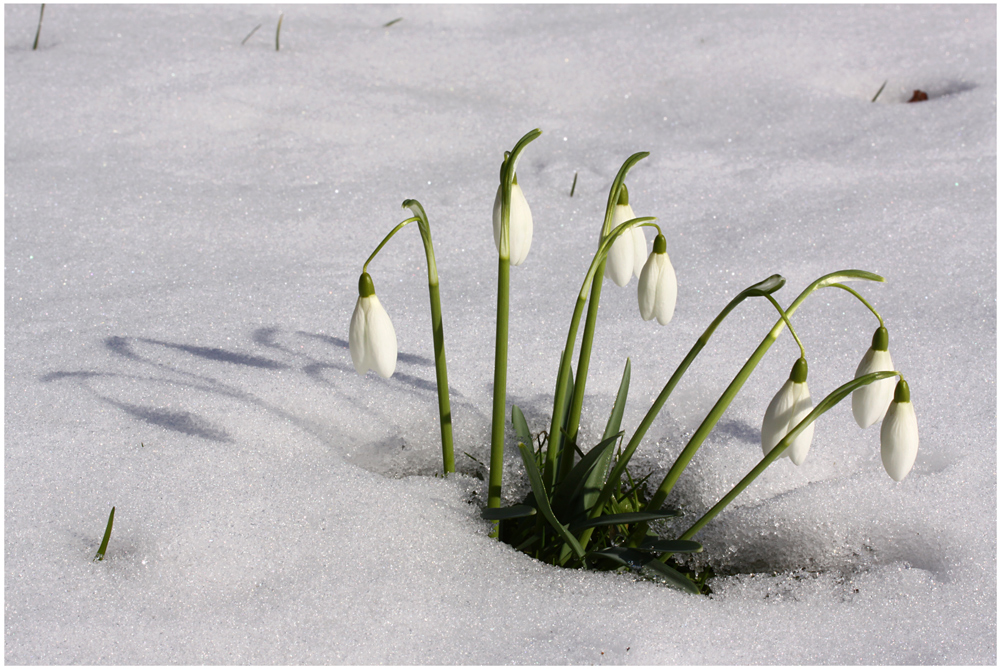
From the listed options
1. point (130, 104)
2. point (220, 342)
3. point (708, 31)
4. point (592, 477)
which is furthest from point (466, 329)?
point (708, 31)

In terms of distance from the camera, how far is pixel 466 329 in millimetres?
1302

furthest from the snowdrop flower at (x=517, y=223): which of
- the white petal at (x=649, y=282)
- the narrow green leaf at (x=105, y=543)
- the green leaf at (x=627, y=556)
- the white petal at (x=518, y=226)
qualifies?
the narrow green leaf at (x=105, y=543)

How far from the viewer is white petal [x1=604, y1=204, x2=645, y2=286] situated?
2.48ft

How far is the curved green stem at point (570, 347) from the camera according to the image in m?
0.69

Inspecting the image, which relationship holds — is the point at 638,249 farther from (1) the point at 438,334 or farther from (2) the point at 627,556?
(2) the point at 627,556

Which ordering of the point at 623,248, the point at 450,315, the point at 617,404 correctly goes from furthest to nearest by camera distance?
1. the point at 450,315
2. the point at 617,404
3. the point at 623,248

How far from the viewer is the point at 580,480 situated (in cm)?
84

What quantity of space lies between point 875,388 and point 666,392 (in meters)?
0.18

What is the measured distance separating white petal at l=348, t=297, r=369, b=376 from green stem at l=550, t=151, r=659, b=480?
8.0 inches

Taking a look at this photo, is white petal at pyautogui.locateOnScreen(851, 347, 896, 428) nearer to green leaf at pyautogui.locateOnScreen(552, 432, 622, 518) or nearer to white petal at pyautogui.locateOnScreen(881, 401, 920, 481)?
white petal at pyautogui.locateOnScreen(881, 401, 920, 481)

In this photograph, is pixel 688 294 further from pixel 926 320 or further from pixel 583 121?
pixel 583 121

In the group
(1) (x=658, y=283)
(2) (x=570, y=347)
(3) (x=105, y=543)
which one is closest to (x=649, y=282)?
(1) (x=658, y=283)

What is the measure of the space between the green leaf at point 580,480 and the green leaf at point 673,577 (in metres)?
0.09

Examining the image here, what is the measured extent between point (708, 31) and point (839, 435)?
1.53m
